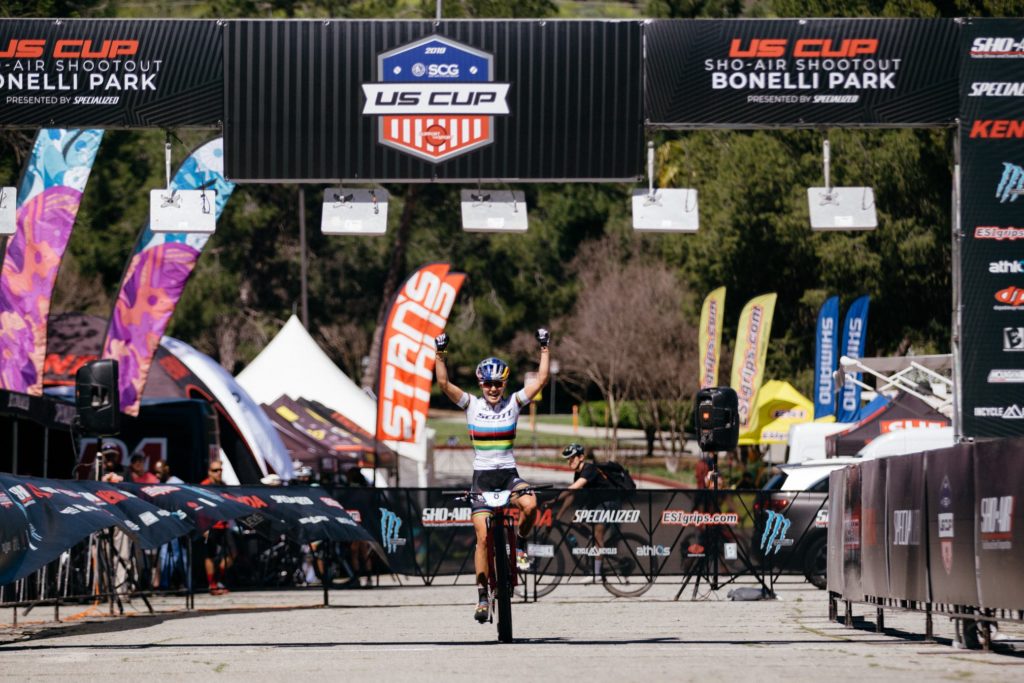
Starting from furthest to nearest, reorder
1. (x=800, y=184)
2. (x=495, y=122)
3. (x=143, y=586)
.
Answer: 1. (x=800, y=184)
2. (x=143, y=586)
3. (x=495, y=122)

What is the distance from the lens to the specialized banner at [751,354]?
37156 mm

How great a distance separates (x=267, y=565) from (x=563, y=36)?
36.9 feet

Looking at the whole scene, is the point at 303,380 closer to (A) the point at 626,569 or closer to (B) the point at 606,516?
(B) the point at 606,516

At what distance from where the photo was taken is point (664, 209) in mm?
17047

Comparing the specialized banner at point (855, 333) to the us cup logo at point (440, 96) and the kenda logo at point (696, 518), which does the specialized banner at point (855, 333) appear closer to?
the kenda logo at point (696, 518)

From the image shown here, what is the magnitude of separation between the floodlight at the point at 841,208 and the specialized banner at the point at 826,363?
20934mm

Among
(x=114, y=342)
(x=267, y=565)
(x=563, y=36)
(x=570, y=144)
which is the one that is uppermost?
(x=563, y=36)

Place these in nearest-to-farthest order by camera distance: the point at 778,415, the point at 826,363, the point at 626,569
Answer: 1. the point at 626,569
2. the point at 826,363
3. the point at 778,415

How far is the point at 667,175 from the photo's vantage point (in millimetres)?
60125

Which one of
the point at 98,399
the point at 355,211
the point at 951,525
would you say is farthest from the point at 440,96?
the point at 951,525

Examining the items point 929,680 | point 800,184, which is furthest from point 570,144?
point 800,184

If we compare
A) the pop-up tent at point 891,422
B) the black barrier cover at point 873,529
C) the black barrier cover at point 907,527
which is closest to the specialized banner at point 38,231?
the black barrier cover at point 873,529

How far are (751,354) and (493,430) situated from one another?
25.8 m

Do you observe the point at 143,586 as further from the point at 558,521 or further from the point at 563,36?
the point at 563,36
